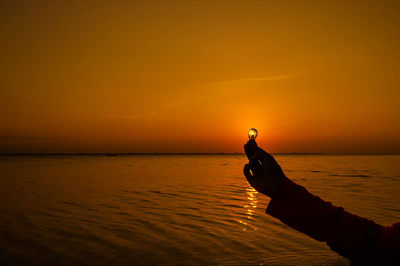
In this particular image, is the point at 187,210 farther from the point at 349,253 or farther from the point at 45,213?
the point at 349,253

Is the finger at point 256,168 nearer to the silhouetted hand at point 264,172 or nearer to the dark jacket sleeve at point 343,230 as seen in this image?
the silhouetted hand at point 264,172

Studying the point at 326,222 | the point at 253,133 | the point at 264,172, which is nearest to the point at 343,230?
the point at 326,222

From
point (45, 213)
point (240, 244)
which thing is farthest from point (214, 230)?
point (45, 213)

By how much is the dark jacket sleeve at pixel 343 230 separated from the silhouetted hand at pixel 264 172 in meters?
0.08

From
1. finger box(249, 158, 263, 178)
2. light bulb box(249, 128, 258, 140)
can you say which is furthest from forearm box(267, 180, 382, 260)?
light bulb box(249, 128, 258, 140)

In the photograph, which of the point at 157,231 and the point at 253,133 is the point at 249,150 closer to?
the point at 253,133

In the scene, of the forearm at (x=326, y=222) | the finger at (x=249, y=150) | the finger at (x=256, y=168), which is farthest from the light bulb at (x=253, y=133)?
the forearm at (x=326, y=222)

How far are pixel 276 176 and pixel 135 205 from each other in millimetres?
13916

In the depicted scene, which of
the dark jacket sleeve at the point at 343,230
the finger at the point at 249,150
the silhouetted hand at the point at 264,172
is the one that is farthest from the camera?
the finger at the point at 249,150

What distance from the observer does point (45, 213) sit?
12.5m

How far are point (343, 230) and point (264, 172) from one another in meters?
0.33

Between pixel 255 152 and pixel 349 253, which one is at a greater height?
pixel 255 152

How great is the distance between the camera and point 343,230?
3.46 feet

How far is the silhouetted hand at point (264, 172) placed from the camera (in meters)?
1.19
